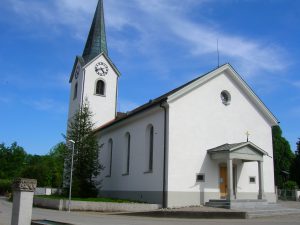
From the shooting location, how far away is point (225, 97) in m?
27.6

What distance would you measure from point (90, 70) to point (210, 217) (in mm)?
25327

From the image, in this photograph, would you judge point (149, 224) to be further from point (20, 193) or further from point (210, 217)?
point (20, 193)

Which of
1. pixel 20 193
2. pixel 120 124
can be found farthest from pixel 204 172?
pixel 20 193

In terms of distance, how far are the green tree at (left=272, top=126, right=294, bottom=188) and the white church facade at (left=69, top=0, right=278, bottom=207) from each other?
34490mm

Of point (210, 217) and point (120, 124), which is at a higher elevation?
point (120, 124)

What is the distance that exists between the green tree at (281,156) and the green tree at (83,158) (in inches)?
1502

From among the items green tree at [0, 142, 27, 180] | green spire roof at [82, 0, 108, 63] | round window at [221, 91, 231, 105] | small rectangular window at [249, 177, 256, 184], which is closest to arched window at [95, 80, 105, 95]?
green spire roof at [82, 0, 108, 63]

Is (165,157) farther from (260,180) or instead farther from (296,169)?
(296,169)

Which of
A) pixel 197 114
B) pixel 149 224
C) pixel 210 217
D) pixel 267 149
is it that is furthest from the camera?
pixel 267 149

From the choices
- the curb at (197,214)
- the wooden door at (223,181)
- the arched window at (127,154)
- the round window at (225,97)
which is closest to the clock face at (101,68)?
the arched window at (127,154)

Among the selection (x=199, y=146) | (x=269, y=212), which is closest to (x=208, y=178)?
(x=199, y=146)

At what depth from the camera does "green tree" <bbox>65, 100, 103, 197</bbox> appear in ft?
98.6

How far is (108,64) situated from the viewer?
42.3 m

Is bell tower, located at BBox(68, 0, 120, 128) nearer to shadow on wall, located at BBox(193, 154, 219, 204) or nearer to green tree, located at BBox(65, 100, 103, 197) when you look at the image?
green tree, located at BBox(65, 100, 103, 197)
